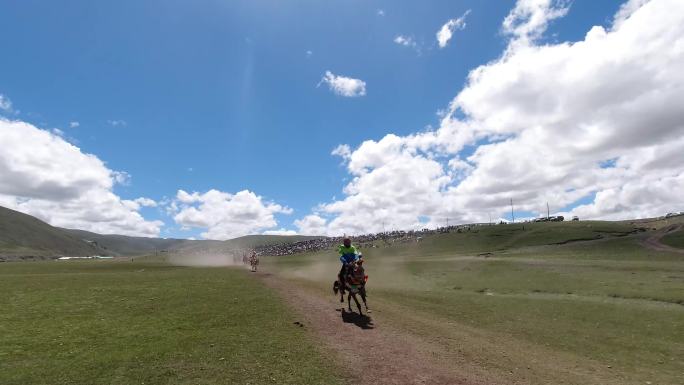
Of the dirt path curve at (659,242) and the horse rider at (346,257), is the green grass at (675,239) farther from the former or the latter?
the horse rider at (346,257)

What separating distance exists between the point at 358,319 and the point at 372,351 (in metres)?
5.59

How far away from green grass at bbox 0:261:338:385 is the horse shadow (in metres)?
2.88

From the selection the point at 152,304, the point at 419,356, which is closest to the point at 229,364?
the point at 419,356

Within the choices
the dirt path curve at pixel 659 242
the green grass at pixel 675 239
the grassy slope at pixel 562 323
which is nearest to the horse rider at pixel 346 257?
the grassy slope at pixel 562 323

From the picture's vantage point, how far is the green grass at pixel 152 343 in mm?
11352

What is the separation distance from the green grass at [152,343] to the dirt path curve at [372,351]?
3.15 feet

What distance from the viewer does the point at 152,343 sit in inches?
561

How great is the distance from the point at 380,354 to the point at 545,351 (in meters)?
8.18

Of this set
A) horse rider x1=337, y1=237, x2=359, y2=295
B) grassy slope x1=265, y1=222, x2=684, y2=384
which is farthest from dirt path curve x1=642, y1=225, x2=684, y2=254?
horse rider x1=337, y1=237, x2=359, y2=295

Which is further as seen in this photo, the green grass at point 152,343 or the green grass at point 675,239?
the green grass at point 675,239

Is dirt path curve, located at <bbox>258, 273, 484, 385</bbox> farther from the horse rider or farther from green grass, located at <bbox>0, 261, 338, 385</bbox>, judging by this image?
the horse rider

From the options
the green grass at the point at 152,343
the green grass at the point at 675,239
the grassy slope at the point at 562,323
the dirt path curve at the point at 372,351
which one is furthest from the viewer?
the green grass at the point at 675,239

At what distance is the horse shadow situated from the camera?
1874 centimetres

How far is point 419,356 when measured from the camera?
46.9 feet
